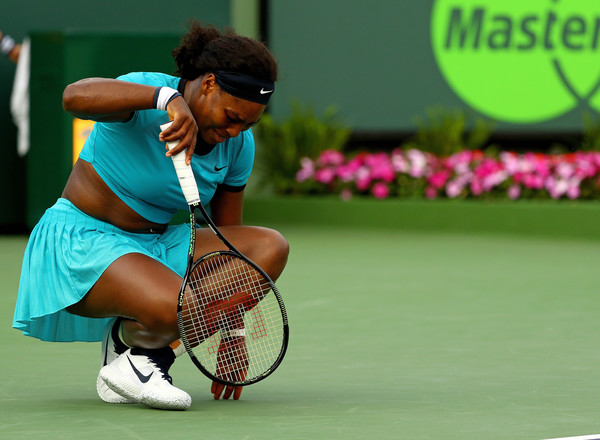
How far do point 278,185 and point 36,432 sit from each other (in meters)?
8.30

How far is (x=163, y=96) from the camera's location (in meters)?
3.52

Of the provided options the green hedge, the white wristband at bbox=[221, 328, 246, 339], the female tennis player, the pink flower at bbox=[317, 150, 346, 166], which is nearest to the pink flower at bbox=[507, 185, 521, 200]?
the green hedge

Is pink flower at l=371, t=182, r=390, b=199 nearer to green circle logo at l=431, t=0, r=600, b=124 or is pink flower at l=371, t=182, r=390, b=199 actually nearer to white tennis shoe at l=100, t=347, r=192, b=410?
green circle logo at l=431, t=0, r=600, b=124

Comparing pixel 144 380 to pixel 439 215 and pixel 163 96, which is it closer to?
pixel 163 96

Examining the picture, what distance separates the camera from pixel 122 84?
3.54 m

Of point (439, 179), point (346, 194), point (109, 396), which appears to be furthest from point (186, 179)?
point (346, 194)

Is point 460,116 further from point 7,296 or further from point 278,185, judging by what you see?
point 7,296

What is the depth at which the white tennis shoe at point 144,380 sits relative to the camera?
3.57 m

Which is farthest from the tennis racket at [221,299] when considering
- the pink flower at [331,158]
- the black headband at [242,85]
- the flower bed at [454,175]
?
the pink flower at [331,158]

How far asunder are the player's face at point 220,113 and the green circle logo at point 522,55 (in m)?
7.58

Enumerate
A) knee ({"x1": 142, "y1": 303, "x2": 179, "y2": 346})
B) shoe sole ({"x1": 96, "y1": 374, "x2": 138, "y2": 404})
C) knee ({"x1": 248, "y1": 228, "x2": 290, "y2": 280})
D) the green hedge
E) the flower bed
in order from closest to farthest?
knee ({"x1": 142, "y1": 303, "x2": 179, "y2": 346}) → shoe sole ({"x1": 96, "y1": 374, "x2": 138, "y2": 404}) → knee ({"x1": 248, "y1": 228, "x2": 290, "y2": 280}) → the green hedge → the flower bed

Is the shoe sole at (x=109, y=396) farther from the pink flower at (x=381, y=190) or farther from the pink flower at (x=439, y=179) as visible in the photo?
the pink flower at (x=381, y=190)

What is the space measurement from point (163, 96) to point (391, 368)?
1.43 m

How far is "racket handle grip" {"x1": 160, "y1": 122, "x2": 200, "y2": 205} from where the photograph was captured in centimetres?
353
